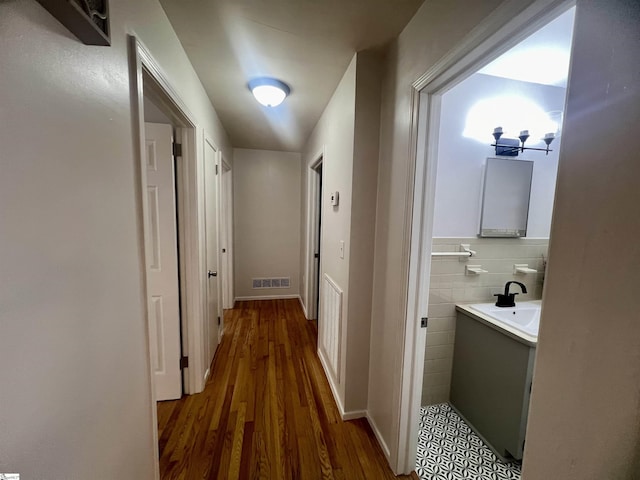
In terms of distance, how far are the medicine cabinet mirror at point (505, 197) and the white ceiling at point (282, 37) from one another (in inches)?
48.7

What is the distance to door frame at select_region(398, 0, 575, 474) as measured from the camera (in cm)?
96

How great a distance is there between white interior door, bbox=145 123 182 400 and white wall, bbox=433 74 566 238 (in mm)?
1936

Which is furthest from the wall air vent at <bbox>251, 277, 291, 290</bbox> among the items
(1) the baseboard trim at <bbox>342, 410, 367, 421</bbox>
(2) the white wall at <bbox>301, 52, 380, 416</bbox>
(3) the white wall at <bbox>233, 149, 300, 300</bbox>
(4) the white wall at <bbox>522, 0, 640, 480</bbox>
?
(4) the white wall at <bbox>522, 0, 640, 480</bbox>

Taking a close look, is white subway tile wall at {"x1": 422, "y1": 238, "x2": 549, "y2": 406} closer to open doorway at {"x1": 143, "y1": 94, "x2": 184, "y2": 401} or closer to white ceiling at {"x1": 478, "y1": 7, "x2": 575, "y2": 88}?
white ceiling at {"x1": 478, "y1": 7, "x2": 575, "y2": 88}

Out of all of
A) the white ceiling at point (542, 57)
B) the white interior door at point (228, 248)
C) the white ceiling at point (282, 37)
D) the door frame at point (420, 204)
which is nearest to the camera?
→ the door frame at point (420, 204)

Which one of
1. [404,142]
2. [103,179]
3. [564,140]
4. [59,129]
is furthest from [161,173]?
[564,140]

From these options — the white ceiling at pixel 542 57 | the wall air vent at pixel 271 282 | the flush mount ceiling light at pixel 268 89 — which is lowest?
the wall air vent at pixel 271 282

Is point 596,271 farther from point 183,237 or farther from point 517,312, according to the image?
point 183,237

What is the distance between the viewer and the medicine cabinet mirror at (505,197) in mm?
1859

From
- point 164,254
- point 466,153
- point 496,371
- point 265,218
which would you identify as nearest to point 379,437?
point 496,371

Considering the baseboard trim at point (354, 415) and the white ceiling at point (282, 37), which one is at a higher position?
the white ceiling at point (282, 37)

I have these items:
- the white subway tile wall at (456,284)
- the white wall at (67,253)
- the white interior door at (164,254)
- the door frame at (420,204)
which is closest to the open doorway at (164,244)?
the white interior door at (164,254)

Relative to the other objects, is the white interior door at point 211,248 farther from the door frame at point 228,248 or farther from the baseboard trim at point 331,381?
the baseboard trim at point 331,381

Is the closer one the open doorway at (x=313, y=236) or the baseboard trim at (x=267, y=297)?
the open doorway at (x=313, y=236)
